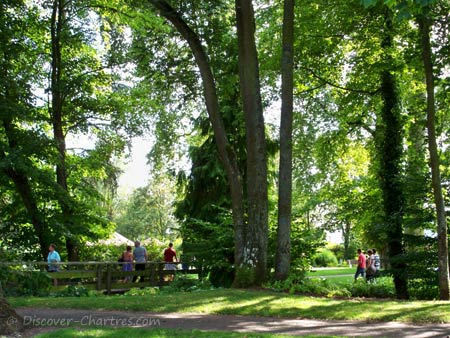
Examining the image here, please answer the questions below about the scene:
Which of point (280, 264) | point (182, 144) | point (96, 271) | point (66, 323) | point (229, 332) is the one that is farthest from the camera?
point (182, 144)

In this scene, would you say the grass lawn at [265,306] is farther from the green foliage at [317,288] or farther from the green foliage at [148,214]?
the green foliage at [148,214]

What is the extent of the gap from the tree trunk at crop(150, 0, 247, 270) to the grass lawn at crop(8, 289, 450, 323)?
2560 millimetres

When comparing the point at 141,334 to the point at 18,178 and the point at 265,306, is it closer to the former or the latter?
the point at 265,306

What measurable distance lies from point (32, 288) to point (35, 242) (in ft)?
21.0

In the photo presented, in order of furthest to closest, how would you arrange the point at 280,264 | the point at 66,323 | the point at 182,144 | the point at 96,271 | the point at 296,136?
1. the point at 182,144
2. the point at 296,136
3. the point at 96,271
4. the point at 280,264
5. the point at 66,323

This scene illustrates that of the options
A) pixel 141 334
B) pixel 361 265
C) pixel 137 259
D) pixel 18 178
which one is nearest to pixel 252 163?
pixel 141 334

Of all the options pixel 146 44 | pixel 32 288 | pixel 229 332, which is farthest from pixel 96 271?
pixel 229 332

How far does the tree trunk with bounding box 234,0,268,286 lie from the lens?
13.5 metres

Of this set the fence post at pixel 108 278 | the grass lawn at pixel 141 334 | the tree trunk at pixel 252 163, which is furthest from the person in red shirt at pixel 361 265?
the grass lawn at pixel 141 334

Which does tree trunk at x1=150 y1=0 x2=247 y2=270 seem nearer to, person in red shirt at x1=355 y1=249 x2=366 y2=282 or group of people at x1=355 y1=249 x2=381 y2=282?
group of people at x1=355 y1=249 x2=381 y2=282

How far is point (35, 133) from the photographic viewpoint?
61.8 ft

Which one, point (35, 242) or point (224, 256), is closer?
point (224, 256)

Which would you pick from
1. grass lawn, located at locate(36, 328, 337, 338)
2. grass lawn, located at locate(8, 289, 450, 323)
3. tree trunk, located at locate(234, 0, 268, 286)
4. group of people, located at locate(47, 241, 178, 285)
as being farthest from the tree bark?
group of people, located at locate(47, 241, 178, 285)

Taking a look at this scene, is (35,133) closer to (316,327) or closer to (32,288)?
(32,288)
